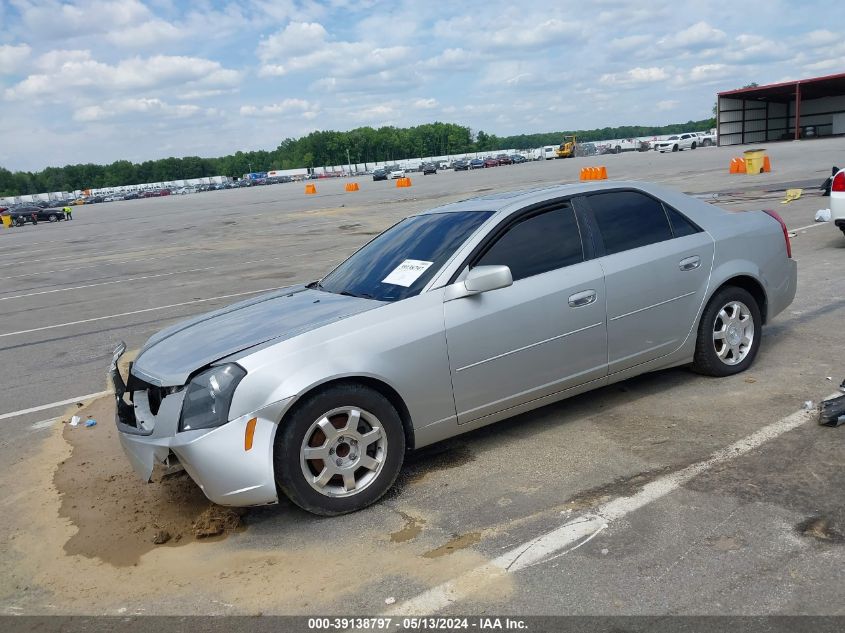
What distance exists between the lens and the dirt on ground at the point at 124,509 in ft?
12.7

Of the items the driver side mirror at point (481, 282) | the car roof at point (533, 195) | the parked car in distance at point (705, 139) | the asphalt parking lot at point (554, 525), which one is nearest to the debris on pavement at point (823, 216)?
the asphalt parking lot at point (554, 525)

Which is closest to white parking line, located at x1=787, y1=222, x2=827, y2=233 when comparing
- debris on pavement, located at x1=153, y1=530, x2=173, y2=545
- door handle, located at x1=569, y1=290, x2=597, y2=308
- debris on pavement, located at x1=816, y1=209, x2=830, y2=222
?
debris on pavement, located at x1=816, y1=209, x2=830, y2=222

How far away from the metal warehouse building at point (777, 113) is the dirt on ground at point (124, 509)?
60.6 m

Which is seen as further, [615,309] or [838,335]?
[838,335]

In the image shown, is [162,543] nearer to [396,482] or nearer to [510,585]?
[396,482]

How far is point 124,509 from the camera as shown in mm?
4324

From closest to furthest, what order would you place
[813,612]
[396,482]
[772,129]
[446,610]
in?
[813,612] < [446,610] < [396,482] < [772,129]

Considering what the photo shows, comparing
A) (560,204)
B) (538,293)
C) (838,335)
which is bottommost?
(838,335)

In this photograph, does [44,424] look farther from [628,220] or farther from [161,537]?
[628,220]

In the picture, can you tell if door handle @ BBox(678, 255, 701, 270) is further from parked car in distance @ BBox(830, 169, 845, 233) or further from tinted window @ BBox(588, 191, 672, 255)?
parked car in distance @ BBox(830, 169, 845, 233)

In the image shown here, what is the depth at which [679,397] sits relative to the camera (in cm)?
530

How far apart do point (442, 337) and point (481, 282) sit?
40cm

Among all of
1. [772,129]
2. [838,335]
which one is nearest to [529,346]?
[838,335]

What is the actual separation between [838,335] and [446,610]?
5.08 m
